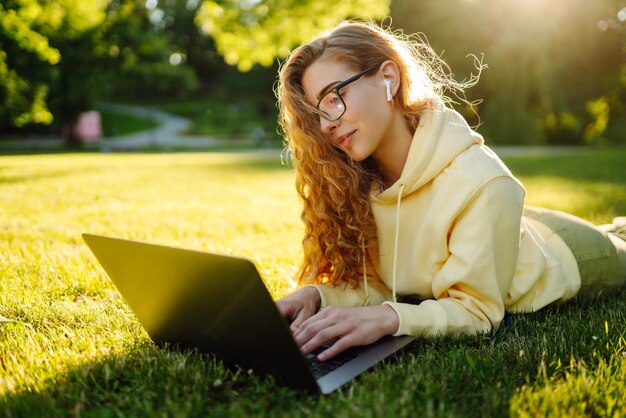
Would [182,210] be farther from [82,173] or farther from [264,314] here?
[82,173]

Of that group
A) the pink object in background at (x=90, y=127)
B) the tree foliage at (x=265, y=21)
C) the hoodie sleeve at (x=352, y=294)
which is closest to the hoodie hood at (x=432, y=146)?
the hoodie sleeve at (x=352, y=294)

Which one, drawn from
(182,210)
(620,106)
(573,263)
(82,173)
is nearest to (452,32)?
(620,106)

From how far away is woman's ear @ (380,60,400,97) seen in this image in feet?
8.41

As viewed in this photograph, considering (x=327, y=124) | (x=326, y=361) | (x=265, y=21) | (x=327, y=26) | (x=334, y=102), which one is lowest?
(x=326, y=361)

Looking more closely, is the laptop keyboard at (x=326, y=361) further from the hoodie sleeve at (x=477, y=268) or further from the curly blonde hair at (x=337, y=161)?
the curly blonde hair at (x=337, y=161)

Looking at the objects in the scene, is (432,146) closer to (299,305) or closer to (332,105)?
(332,105)

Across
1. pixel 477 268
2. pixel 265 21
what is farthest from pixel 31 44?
pixel 477 268

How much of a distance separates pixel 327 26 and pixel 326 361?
17.1 metres

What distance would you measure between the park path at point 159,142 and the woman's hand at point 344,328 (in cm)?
1973

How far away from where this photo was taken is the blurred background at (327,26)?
56.9 ft

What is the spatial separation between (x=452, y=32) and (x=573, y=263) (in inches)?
1088

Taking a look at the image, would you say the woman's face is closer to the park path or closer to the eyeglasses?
the eyeglasses

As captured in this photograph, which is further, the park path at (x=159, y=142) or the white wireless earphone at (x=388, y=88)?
the park path at (x=159, y=142)

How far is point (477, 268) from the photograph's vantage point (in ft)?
7.41
